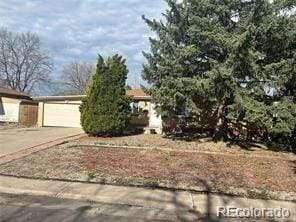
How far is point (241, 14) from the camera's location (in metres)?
18.3

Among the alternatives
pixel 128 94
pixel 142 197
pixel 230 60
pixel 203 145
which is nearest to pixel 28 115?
pixel 128 94

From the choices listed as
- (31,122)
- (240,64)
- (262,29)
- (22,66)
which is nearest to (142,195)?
(240,64)

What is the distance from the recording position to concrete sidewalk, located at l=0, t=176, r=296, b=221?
8.55 m

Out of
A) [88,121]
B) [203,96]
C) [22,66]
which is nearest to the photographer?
[203,96]


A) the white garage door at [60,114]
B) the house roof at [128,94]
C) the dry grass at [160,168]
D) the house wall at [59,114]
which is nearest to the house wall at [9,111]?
the house wall at [59,114]

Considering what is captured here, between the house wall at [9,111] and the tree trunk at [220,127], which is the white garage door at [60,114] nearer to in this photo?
the house wall at [9,111]

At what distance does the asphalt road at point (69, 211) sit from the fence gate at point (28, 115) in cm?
2350

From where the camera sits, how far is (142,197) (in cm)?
914

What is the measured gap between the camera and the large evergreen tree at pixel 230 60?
16375 mm

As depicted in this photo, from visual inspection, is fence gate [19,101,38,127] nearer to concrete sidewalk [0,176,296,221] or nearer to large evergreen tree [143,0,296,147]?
large evergreen tree [143,0,296,147]

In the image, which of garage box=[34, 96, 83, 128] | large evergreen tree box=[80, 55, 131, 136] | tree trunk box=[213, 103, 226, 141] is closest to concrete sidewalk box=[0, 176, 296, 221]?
tree trunk box=[213, 103, 226, 141]

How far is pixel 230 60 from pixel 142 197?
28.6 feet

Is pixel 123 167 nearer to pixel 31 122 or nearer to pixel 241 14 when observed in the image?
pixel 241 14

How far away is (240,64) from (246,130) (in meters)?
7.02
